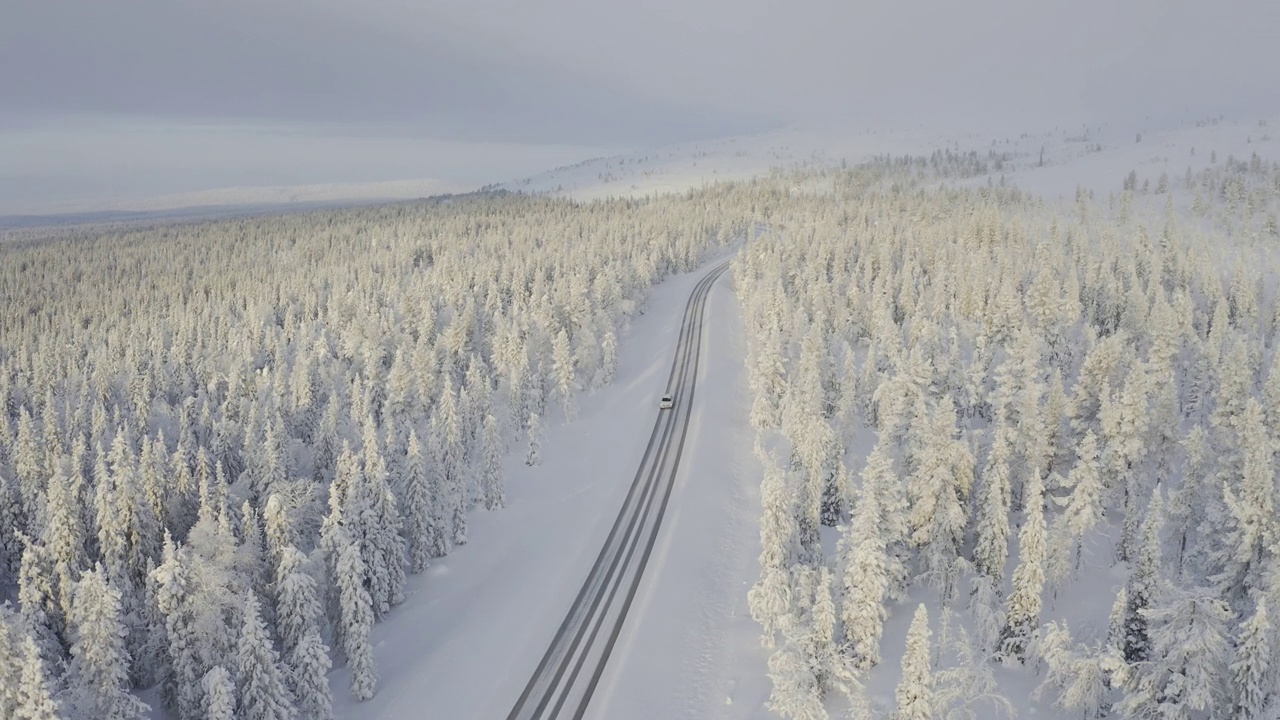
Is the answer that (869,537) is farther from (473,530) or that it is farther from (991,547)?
(473,530)

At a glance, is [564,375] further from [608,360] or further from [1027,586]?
[1027,586]

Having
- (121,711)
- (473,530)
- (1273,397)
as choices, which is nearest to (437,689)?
(121,711)

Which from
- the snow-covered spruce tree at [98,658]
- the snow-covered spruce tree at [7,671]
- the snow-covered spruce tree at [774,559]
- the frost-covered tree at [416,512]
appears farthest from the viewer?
the frost-covered tree at [416,512]

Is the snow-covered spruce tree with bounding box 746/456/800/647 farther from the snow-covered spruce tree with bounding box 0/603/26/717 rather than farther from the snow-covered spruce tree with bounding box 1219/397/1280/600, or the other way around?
the snow-covered spruce tree with bounding box 0/603/26/717

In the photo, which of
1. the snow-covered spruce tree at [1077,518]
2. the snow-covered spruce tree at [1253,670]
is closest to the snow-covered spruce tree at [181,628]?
the snow-covered spruce tree at [1253,670]

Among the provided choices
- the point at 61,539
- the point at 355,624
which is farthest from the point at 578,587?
the point at 61,539

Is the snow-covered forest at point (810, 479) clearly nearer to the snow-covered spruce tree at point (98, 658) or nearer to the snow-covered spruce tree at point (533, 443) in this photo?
the snow-covered spruce tree at point (98, 658)
